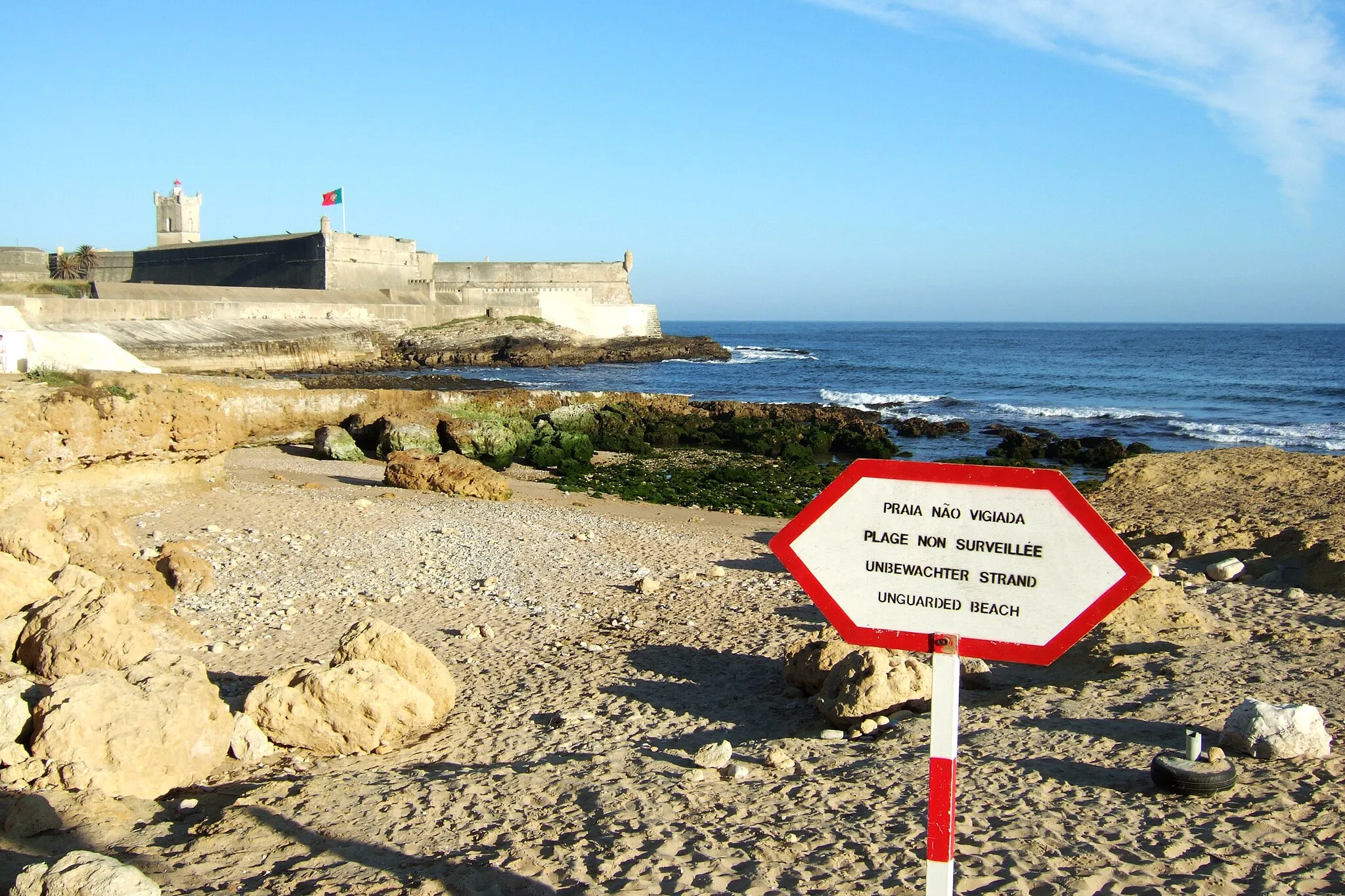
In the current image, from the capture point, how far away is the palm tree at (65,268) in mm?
52844

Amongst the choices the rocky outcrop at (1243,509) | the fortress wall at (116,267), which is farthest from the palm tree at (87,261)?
the rocky outcrop at (1243,509)

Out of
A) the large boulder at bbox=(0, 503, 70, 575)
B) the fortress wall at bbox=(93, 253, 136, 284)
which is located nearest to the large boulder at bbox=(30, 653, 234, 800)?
the large boulder at bbox=(0, 503, 70, 575)

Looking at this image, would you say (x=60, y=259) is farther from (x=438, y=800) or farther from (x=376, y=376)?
(x=438, y=800)

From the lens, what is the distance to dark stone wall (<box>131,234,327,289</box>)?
49.3 metres

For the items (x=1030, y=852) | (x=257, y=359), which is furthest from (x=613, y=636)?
(x=257, y=359)

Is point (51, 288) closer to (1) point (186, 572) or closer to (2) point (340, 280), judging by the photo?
(2) point (340, 280)

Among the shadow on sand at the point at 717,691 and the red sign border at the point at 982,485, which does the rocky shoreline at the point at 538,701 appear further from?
the red sign border at the point at 982,485

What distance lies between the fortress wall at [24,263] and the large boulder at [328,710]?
54.3 meters

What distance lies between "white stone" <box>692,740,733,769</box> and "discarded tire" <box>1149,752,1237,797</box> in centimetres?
184

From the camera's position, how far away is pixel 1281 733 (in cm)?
399

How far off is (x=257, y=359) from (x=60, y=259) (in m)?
24.6

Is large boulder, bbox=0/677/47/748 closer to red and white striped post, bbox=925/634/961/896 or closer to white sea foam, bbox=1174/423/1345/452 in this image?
red and white striped post, bbox=925/634/961/896

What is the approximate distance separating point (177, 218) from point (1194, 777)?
66.9 meters

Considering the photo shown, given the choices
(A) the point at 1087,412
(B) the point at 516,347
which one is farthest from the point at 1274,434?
(B) the point at 516,347
